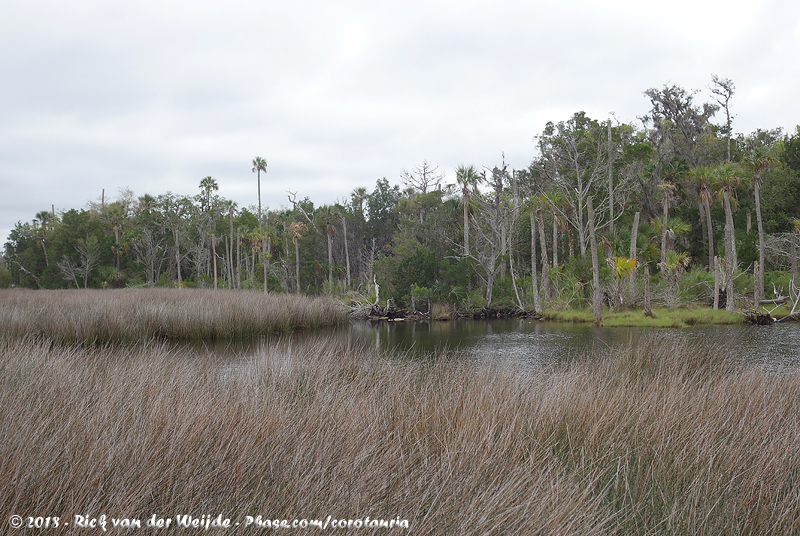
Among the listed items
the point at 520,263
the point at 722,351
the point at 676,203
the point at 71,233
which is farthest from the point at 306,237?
the point at 722,351

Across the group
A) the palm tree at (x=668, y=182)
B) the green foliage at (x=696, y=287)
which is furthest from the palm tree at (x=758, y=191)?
the palm tree at (x=668, y=182)

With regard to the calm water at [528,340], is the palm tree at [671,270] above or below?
above

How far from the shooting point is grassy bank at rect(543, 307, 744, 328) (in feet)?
74.7

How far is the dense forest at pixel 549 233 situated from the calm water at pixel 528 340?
14.9ft

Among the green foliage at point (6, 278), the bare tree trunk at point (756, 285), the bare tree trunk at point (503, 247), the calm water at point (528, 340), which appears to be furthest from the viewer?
the green foliage at point (6, 278)

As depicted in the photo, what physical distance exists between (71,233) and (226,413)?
54.4 meters

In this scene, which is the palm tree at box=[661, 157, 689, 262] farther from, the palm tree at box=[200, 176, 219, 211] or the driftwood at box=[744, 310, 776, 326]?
the palm tree at box=[200, 176, 219, 211]

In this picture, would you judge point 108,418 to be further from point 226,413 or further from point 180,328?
point 180,328

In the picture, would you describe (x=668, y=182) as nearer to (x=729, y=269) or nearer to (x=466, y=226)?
(x=729, y=269)

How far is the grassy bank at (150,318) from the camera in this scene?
46.2 feet

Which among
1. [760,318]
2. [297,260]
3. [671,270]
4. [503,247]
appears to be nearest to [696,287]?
[671,270]

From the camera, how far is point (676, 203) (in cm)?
3559

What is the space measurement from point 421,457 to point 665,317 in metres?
23.3

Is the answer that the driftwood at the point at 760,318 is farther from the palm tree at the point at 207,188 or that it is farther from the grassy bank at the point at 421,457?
the palm tree at the point at 207,188
